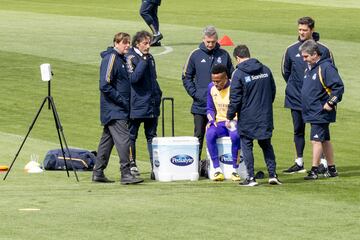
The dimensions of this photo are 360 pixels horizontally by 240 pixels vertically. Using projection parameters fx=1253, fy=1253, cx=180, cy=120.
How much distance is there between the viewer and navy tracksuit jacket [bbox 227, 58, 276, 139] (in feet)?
58.0

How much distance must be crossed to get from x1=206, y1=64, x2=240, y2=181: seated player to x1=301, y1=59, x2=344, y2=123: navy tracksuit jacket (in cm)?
116

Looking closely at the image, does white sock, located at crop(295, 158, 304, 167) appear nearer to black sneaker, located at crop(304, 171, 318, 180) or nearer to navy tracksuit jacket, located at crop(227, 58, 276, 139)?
black sneaker, located at crop(304, 171, 318, 180)

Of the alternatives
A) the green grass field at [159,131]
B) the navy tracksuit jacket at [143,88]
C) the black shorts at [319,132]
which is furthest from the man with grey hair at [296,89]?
the navy tracksuit jacket at [143,88]

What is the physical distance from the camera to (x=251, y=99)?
58.2 ft

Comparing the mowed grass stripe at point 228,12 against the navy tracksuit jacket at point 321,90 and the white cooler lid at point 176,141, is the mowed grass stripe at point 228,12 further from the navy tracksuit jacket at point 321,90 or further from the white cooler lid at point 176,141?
the white cooler lid at point 176,141

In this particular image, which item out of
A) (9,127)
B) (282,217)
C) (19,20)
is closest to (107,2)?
(19,20)

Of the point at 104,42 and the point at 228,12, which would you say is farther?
the point at 228,12

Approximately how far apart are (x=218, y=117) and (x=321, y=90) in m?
1.58

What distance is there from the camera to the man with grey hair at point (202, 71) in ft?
62.8

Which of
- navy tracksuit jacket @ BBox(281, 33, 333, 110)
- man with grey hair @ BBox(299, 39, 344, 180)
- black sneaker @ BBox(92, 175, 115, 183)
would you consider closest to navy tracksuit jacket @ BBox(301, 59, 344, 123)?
man with grey hair @ BBox(299, 39, 344, 180)

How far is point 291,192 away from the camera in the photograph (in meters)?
17.1

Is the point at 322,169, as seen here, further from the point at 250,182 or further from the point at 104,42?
the point at 104,42

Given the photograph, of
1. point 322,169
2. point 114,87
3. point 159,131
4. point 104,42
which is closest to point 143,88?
point 114,87

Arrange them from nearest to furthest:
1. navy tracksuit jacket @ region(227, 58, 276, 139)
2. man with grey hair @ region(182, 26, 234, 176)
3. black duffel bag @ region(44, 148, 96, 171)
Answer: navy tracksuit jacket @ region(227, 58, 276, 139) → man with grey hair @ region(182, 26, 234, 176) → black duffel bag @ region(44, 148, 96, 171)
